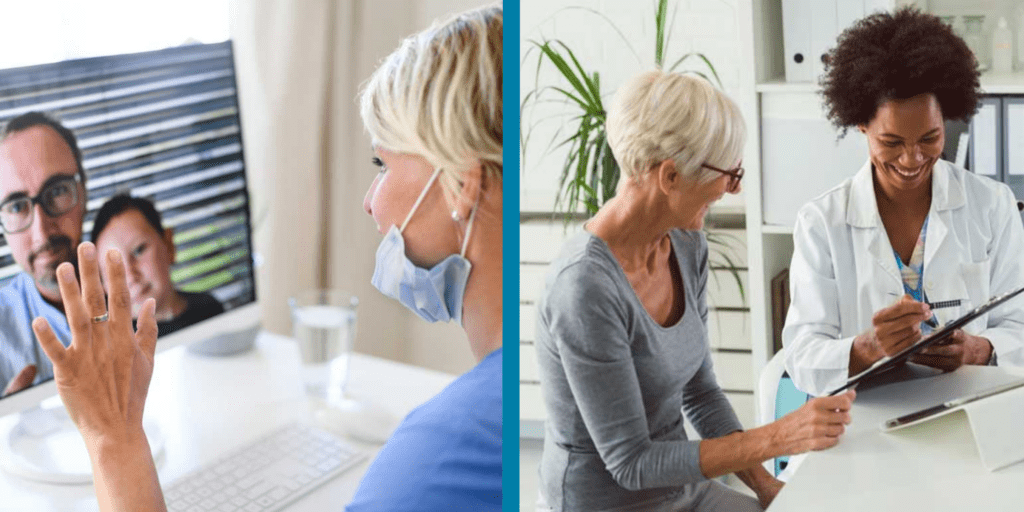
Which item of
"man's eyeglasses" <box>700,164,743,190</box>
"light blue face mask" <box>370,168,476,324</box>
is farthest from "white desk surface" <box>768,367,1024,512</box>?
"light blue face mask" <box>370,168,476,324</box>

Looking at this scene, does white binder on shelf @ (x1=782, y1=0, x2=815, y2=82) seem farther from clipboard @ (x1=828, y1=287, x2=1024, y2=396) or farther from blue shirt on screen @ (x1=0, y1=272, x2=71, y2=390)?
blue shirt on screen @ (x1=0, y1=272, x2=71, y2=390)

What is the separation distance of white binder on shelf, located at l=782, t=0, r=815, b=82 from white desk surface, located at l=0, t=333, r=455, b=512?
1.74 ft

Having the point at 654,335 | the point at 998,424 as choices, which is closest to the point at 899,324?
the point at 998,424

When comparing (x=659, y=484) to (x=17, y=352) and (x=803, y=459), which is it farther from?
(x=17, y=352)

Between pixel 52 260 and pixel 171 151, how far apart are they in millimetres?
226

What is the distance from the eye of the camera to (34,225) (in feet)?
3.41

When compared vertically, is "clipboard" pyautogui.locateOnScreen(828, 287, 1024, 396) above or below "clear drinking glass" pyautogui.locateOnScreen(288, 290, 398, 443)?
above

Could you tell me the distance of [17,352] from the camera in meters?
1.07

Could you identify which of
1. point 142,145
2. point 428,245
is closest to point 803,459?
point 428,245

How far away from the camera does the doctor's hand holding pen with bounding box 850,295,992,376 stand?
88 cm

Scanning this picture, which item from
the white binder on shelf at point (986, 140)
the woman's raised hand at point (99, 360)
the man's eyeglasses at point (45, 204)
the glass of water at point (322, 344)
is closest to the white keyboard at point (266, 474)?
the glass of water at point (322, 344)

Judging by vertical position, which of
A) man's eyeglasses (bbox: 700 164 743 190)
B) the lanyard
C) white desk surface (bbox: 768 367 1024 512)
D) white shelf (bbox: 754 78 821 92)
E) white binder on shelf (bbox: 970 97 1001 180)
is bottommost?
white desk surface (bbox: 768 367 1024 512)

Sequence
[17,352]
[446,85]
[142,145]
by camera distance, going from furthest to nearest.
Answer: [142,145] → [17,352] → [446,85]

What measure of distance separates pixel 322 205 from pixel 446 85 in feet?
1.26
